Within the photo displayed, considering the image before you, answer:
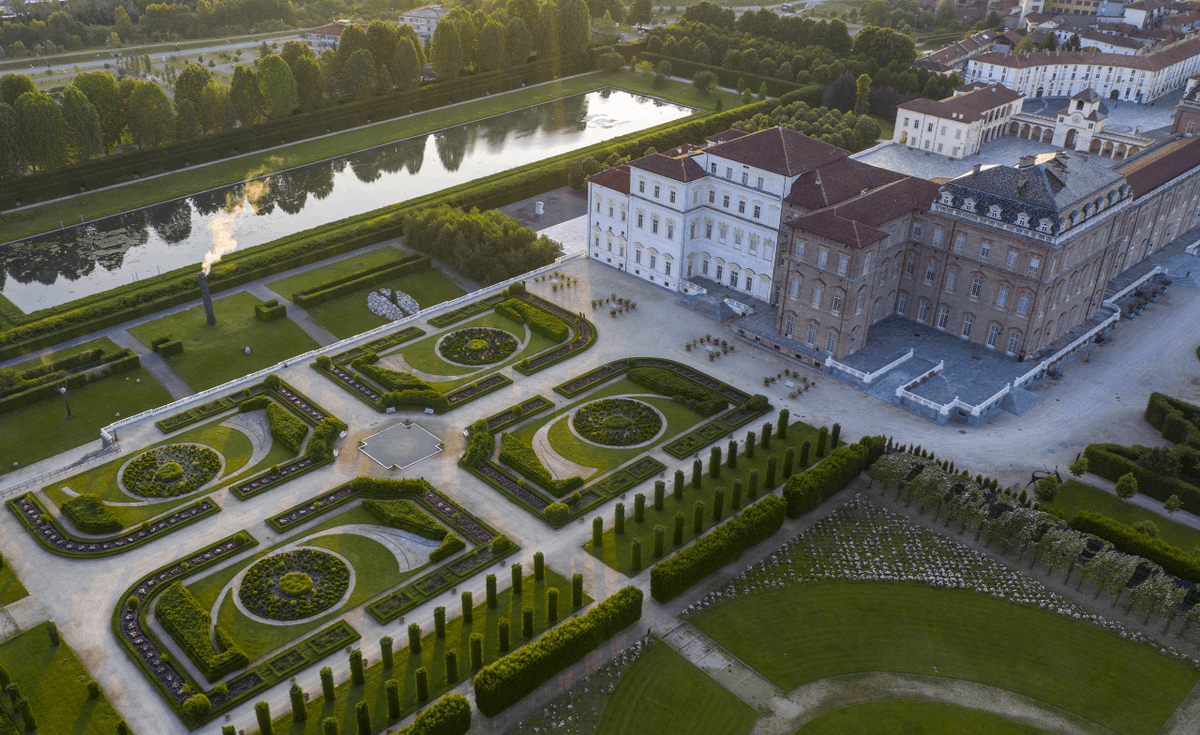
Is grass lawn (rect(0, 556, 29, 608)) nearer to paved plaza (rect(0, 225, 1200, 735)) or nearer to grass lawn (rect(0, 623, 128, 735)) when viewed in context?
paved plaza (rect(0, 225, 1200, 735))

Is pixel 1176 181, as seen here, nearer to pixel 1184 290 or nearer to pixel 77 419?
pixel 1184 290

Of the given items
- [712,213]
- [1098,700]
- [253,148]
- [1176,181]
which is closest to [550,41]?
[253,148]

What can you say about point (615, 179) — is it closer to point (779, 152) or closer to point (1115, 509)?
point (779, 152)

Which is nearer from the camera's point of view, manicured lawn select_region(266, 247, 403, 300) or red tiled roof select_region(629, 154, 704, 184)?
red tiled roof select_region(629, 154, 704, 184)

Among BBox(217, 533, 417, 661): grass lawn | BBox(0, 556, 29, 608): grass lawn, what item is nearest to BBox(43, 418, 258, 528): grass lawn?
BBox(0, 556, 29, 608): grass lawn

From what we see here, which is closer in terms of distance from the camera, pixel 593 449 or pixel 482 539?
pixel 482 539

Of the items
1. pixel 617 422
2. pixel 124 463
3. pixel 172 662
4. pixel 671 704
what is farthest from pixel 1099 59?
pixel 172 662
